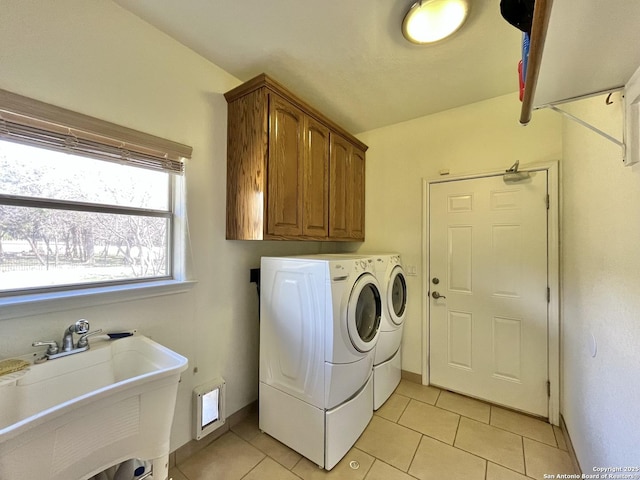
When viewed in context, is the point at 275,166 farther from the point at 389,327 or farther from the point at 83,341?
the point at 389,327

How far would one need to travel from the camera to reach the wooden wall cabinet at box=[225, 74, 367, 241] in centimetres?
171

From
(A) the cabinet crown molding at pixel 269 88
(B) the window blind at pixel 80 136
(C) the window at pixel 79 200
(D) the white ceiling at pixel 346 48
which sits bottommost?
(C) the window at pixel 79 200

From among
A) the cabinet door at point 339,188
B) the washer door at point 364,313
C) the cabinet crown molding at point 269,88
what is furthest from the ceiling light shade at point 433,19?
the washer door at point 364,313

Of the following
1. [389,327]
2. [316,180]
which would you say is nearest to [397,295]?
[389,327]

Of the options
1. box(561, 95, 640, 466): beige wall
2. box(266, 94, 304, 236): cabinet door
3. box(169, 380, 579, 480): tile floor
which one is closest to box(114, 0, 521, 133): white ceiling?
box(266, 94, 304, 236): cabinet door

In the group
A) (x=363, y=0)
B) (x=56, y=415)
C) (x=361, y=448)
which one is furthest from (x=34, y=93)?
(x=361, y=448)

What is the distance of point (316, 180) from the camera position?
85.2 inches

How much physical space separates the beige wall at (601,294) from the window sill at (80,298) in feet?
7.07

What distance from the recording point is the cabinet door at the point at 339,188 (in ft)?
7.72

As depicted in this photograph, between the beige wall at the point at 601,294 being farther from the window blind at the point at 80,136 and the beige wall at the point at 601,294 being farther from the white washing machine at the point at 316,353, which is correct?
the window blind at the point at 80,136

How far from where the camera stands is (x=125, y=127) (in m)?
1.37

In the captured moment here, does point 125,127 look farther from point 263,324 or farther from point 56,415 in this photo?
point 263,324

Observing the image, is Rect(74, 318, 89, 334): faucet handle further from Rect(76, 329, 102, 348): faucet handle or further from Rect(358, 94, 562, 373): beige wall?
Rect(358, 94, 562, 373): beige wall

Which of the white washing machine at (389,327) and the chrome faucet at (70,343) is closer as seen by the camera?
the chrome faucet at (70,343)
